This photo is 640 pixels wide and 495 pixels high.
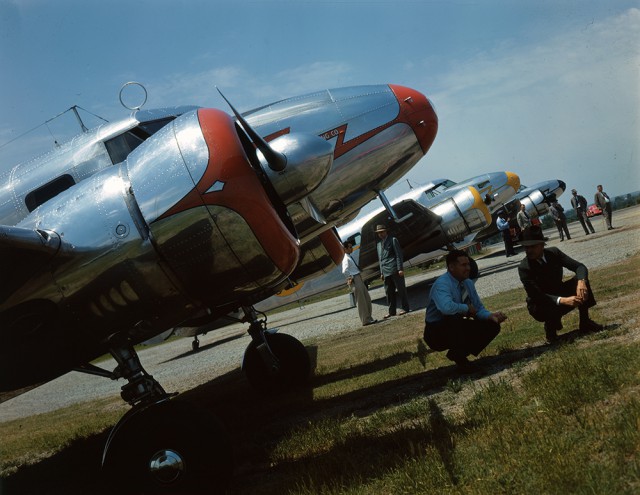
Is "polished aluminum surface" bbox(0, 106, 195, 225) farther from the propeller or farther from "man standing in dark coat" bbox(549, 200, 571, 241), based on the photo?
"man standing in dark coat" bbox(549, 200, 571, 241)

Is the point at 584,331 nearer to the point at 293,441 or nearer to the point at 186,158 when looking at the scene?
the point at 293,441

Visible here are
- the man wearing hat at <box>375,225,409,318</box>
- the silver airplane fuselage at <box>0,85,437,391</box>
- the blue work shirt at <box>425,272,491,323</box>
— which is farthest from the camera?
the man wearing hat at <box>375,225,409,318</box>

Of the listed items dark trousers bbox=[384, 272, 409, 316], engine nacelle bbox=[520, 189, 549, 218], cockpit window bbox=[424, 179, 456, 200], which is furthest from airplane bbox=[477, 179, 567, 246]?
dark trousers bbox=[384, 272, 409, 316]

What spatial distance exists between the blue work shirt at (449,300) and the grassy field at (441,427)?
0.56m

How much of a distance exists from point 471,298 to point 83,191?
3.77 m

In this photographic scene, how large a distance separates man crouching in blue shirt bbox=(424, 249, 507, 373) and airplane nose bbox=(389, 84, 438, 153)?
2795 mm

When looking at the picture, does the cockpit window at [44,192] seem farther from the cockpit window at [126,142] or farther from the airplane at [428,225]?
the airplane at [428,225]

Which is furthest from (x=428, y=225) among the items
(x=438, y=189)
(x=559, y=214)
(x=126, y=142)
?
(x=126, y=142)

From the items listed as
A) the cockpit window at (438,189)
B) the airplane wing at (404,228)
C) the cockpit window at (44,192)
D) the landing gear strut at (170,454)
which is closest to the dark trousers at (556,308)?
A: the landing gear strut at (170,454)

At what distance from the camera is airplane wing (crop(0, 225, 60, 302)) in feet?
14.4

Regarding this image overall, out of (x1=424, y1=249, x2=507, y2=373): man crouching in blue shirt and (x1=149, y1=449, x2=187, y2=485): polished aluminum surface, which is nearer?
(x1=149, y1=449, x2=187, y2=485): polished aluminum surface

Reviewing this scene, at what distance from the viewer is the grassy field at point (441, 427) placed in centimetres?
331

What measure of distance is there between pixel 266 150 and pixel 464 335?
262 centimetres

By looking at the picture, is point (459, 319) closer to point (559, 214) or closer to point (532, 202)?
point (559, 214)
